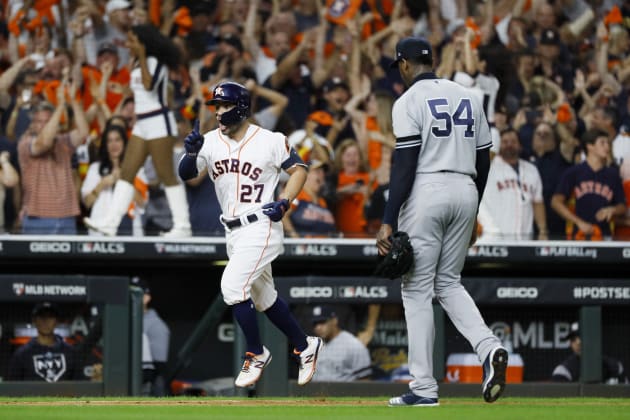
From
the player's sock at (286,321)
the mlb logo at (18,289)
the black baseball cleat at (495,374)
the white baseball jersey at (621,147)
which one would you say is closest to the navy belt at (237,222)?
the player's sock at (286,321)

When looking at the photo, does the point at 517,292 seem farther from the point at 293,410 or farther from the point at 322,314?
the point at 293,410

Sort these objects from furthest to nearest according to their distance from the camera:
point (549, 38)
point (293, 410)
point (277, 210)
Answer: point (549, 38) → point (277, 210) → point (293, 410)

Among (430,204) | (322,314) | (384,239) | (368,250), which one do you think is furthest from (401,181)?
(368,250)

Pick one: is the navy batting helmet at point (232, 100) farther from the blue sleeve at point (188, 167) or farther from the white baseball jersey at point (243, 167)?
the blue sleeve at point (188, 167)

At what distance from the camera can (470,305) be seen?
20.2 feet

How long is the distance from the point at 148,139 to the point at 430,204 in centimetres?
474

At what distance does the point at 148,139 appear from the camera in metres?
10.3

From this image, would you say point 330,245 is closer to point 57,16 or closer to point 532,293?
point 532,293

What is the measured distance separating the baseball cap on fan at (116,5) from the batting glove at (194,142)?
554 cm

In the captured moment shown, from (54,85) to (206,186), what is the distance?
163 cm

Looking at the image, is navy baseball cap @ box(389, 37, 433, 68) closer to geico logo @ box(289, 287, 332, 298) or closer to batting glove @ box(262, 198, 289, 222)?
batting glove @ box(262, 198, 289, 222)

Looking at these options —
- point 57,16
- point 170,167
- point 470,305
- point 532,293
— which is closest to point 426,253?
point 470,305

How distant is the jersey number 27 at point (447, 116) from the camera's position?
6.09 meters

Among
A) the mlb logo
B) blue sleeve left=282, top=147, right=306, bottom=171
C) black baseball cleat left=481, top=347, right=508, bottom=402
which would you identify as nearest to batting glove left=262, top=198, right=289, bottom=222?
blue sleeve left=282, top=147, right=306, bottom=171
